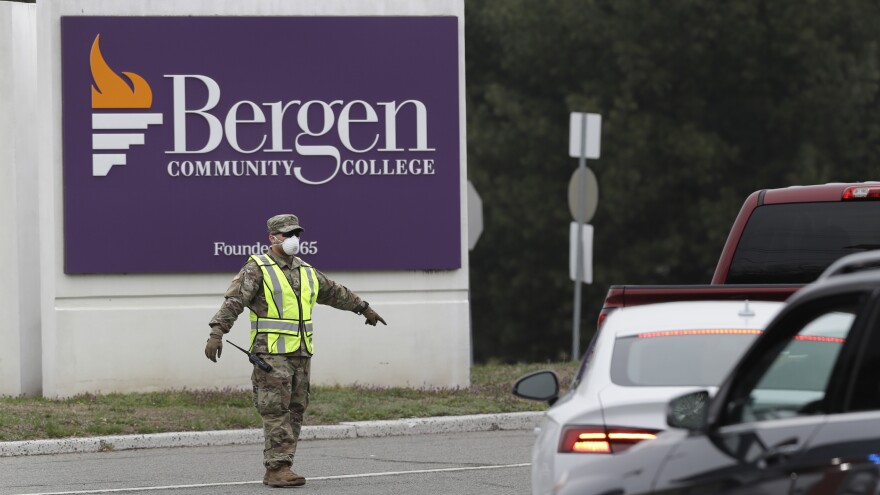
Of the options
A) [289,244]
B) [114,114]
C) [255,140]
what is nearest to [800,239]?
[289,244]

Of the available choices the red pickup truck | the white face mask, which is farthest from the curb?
the red pickup truck

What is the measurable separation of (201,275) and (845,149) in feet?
79.9

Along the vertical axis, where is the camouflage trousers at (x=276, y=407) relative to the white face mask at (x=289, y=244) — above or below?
below

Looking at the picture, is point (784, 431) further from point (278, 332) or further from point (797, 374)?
point (278, 332)

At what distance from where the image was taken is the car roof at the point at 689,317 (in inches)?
302

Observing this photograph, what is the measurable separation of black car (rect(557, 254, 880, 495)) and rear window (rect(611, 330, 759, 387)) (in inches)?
62.2

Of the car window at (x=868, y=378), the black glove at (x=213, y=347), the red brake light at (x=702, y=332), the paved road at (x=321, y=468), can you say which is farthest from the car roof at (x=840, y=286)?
the black glove at (x=213, y=347)

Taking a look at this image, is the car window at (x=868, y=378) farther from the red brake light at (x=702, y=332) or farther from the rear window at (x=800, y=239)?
the rear window at (x=800, y=239)

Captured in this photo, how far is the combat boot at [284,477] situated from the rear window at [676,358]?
4.94 meters

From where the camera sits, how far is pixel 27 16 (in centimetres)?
1903

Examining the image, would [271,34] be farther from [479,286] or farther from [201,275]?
[479,286]

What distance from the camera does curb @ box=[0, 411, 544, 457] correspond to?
48.6 feet

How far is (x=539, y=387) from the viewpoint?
8.06 m

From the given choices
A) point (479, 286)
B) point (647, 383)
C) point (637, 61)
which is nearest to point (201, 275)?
point (647, 383)
